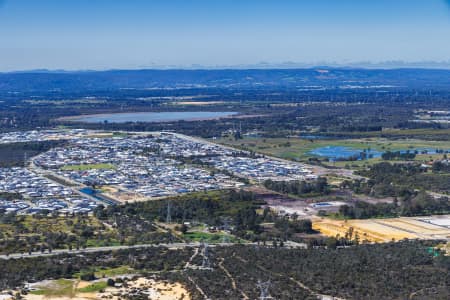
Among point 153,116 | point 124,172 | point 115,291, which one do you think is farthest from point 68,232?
point 153,116

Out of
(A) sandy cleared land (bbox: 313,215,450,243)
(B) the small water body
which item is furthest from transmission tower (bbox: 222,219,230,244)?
(B) the small water body

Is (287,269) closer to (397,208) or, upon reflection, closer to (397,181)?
(397,208)

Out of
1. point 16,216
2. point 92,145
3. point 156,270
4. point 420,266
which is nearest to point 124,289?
point 156,270

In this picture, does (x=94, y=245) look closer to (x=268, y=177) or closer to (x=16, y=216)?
(x=16, y=216)

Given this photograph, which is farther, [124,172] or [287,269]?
[124,172]

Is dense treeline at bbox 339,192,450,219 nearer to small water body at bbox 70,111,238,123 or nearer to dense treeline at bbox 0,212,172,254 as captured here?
dense treeline at bbox 0,212,172,254

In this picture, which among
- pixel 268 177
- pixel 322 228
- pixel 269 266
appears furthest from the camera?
pixel 268 177
